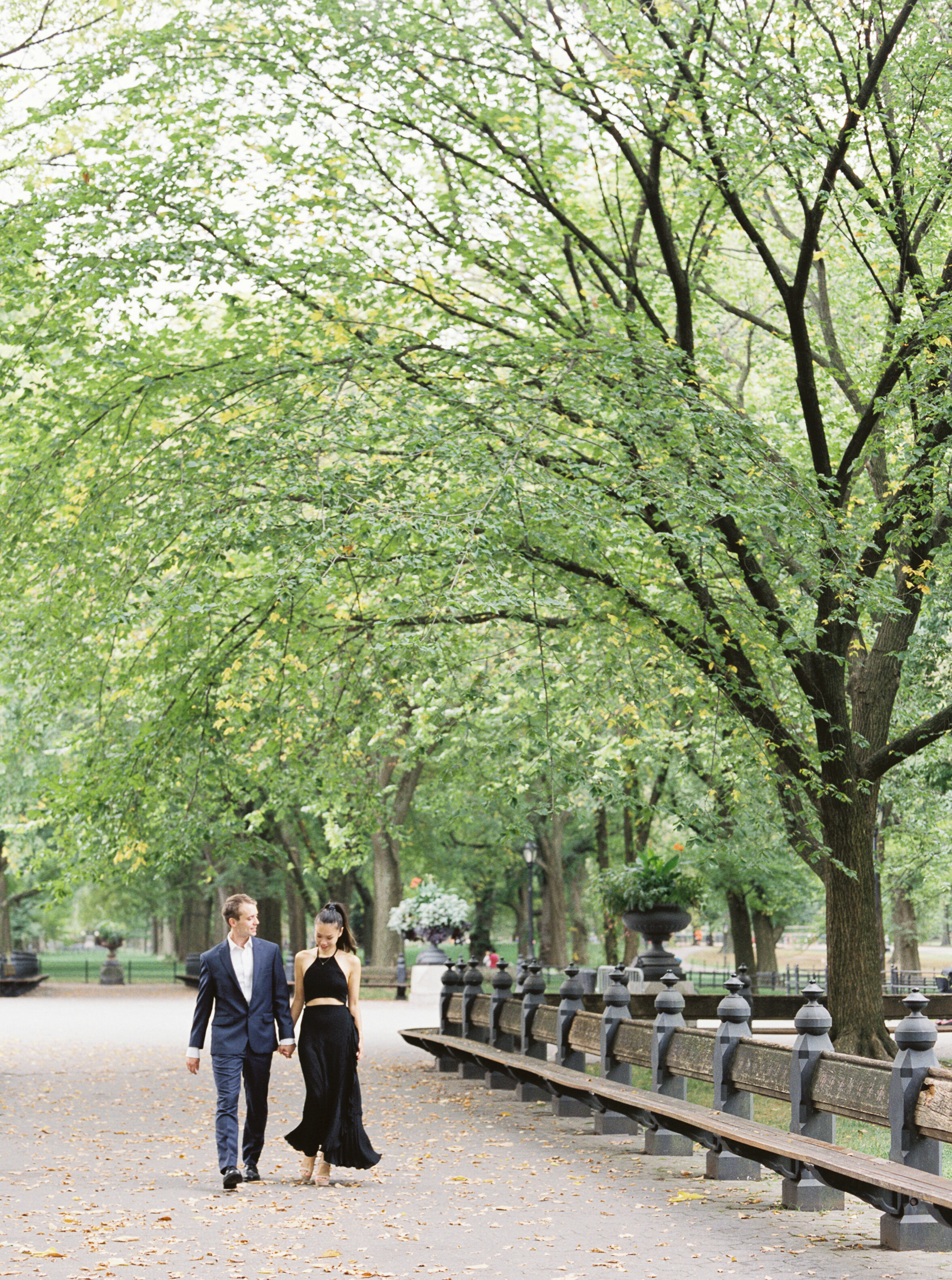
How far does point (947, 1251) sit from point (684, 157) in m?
9.21

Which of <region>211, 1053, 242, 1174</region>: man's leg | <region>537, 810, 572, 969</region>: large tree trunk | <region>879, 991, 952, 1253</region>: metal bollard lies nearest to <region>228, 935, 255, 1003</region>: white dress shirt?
<region>211, 1053, 242, 1174</region>: man's leg

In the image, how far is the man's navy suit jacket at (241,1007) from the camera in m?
8.58

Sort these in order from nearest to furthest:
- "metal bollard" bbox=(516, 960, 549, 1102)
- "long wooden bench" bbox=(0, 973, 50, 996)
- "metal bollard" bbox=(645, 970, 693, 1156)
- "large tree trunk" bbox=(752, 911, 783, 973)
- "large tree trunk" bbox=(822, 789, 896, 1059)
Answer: "metal bollard" bbox=(645, 970, 693, 1156) → "metal bollard" bbox=(516, 960, 549, 1102) → "large tree trunk" bbox=(822, 789, 896, 1059) → "long wooden bench" bbox=(0, 973, 50, 996) → "large tree trunk" bbox=(752, 911, 783, 973)

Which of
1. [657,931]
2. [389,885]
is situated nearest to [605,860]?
[389,885]

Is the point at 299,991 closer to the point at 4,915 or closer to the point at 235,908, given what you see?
the point at 235,908

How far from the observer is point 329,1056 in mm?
8617

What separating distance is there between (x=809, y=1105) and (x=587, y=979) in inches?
353

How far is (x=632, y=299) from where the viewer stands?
48.6 feet

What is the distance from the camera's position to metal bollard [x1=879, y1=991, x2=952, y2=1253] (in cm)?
641

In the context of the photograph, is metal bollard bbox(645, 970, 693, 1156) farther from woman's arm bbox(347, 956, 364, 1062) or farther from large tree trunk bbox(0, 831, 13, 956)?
large tree trunk bbox(0, 831, 13, 956)

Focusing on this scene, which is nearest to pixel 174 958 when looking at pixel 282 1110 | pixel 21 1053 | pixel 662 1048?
pixel 21 1053

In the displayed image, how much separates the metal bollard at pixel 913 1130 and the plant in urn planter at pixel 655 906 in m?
11.7

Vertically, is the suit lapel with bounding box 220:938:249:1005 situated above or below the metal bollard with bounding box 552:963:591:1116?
above

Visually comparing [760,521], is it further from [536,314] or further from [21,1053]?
[21,1053]
